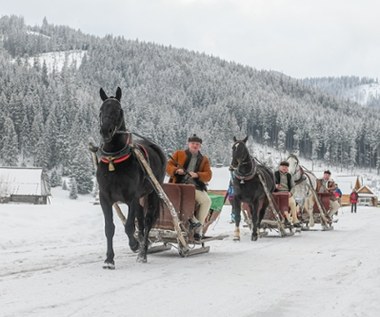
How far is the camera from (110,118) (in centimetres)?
859

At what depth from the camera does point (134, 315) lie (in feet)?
18.0

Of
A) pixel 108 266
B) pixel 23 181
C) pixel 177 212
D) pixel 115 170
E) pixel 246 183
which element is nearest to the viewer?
pixel 108 266

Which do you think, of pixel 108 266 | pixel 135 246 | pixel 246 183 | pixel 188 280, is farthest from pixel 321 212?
pixel 188 280

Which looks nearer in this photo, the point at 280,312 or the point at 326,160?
the point at 280,312

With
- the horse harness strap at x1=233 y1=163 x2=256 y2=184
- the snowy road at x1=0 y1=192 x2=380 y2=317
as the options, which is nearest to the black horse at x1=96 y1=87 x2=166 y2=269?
the snowy road at x1=0 y1=192 x2=380 y2=317

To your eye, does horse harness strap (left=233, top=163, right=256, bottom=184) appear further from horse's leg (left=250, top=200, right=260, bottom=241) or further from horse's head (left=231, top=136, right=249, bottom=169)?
horse's leg (left=250, top=200, right=260, bottom=241)

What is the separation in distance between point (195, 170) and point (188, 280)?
3893mm

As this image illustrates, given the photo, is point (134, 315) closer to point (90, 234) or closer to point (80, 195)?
point (90, 234)

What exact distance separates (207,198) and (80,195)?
9125cm

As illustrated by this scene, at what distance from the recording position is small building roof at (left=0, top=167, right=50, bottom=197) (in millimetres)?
74812

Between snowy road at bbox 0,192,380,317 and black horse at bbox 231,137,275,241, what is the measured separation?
1.86m

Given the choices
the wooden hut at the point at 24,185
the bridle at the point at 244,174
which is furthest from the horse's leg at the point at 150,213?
the wooden hut at the point at 24,185

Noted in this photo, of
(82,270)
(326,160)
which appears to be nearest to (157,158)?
(82,270)

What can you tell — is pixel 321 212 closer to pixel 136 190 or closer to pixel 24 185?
pixel 136 190
